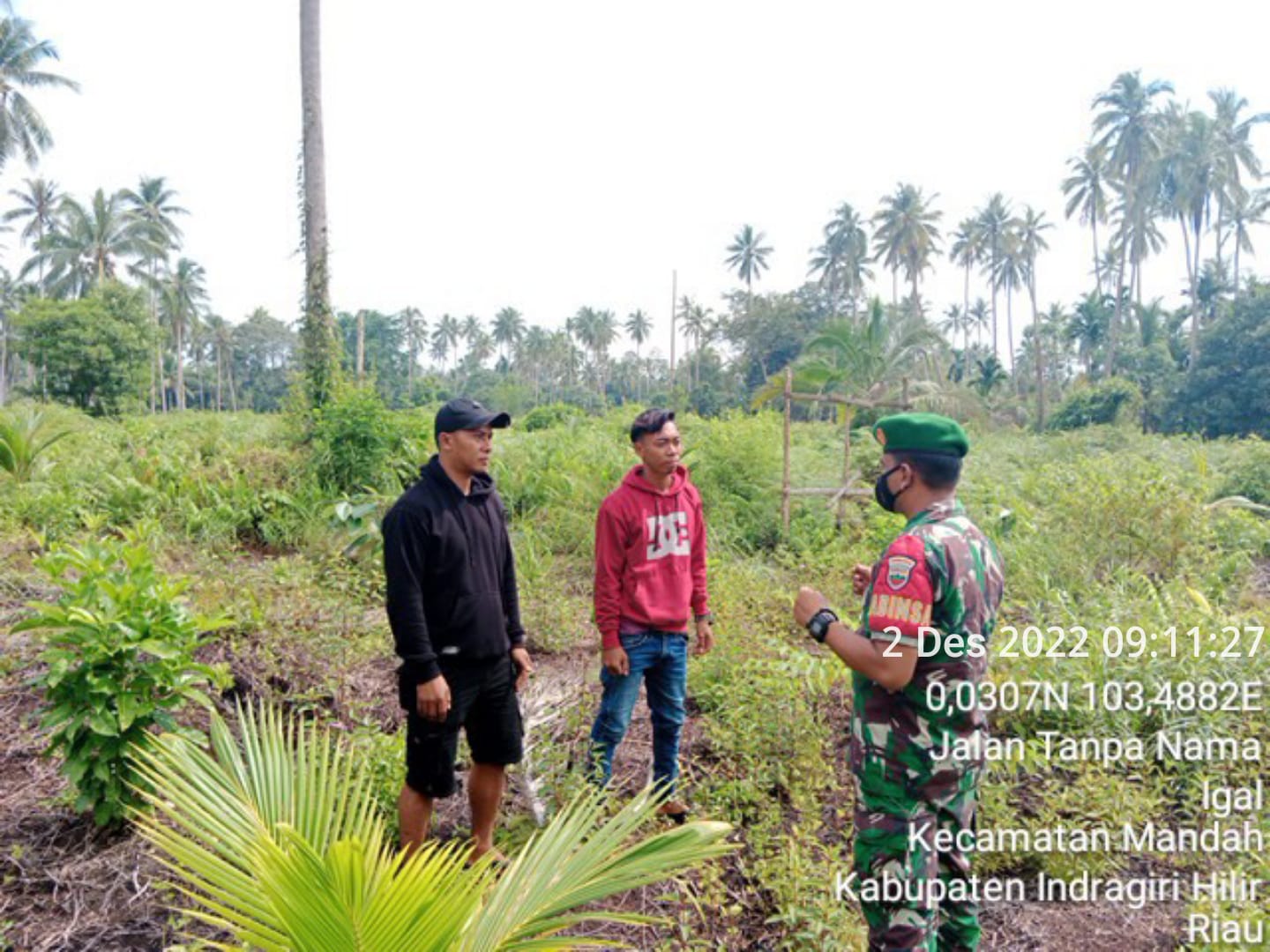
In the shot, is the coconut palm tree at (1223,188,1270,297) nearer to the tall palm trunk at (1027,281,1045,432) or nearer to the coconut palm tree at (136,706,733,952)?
the tall palm trunk at (1027,281,1045,432)

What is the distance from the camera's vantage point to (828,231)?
161 feet

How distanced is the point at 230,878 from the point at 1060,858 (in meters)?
2.90

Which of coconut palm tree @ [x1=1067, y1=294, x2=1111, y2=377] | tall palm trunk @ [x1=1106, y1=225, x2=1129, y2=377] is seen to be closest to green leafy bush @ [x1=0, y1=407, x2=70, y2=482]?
tall palm trunk @ [x1=1106, y1=225, x2=1129, y2=377]

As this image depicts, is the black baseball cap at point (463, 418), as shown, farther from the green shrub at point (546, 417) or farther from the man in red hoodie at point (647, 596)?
the green shrub at point (546, 417)

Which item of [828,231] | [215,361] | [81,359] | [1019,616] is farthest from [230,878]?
[215,361]

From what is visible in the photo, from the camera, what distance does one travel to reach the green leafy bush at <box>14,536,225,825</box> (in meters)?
2.70

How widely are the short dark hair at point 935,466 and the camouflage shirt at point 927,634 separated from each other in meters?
0.07

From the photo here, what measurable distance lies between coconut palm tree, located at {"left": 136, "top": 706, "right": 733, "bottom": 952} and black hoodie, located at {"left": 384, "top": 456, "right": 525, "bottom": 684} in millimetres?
655

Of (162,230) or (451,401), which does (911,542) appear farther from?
(162,230)

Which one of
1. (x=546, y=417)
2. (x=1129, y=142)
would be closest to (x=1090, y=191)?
(x=1129, y=142)

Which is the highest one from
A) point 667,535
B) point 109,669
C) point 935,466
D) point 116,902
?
point 935,466

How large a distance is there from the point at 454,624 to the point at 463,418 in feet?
2.36

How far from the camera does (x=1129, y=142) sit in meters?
34.8

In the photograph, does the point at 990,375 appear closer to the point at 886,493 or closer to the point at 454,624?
the point at 886,493
